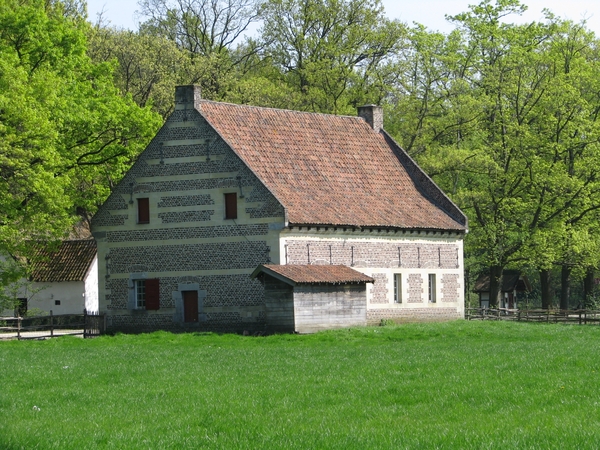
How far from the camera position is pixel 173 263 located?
45938 millimetres

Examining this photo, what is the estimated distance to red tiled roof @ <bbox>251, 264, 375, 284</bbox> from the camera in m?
41.8

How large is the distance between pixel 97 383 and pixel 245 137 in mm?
22436

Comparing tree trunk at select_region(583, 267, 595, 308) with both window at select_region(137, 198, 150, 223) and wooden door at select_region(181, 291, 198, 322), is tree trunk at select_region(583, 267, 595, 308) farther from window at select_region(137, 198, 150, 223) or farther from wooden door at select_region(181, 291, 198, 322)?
window at select_region(137, 198, 150, 223)

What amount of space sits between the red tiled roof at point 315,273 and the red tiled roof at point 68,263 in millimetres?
17432

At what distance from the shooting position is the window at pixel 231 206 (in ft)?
147

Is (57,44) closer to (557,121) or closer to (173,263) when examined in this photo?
(173,263)

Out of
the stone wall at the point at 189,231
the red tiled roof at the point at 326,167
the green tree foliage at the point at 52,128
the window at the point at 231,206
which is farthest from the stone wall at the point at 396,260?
the green tree foliage at the point at 52,128

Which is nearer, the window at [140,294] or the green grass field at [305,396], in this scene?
the green grass field at [305,396]

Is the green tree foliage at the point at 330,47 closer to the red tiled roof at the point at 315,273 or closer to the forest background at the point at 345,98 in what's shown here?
the forest background at the point at 345,98

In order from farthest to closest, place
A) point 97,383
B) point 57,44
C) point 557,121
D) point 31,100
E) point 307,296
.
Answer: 1. point 557,121
2. point 57,44
3. point 31,100
4. point 307,296
5. point 97,383

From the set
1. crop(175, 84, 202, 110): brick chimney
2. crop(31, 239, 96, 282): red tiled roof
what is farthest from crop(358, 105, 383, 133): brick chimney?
crop(31, 239, 96, 282): red tiled roof

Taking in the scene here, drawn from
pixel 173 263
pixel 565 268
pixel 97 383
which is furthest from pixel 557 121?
pixel 97 383

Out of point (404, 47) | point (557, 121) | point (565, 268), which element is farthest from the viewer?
point (404, 47)

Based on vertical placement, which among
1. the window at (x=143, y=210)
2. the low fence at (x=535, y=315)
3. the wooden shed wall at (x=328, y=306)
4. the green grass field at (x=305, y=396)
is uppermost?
the window at (x=143, y=210)
